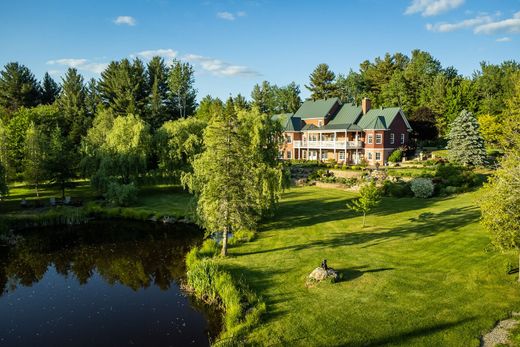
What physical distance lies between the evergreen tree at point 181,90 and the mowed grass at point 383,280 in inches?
1911

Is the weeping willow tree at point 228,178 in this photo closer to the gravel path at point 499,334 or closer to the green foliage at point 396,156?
the gravel path at point 499,334

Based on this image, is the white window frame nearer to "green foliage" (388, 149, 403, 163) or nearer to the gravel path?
"green foliage" (388, 149, 403, 163)

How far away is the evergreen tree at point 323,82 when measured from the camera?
300 ft

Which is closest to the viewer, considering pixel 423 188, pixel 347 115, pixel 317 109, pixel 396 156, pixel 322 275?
pixel 322 275

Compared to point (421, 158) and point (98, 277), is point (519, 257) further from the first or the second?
point (421, 158)

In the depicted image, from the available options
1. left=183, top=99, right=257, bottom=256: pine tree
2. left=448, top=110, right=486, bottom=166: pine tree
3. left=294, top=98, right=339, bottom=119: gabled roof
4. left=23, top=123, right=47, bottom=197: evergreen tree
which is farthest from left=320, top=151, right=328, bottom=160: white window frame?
left=183, top=99, right=257, bottom=256: pine tree

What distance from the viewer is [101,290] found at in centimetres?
2045

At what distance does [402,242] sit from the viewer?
22.2 m

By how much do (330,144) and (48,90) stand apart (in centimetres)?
6253

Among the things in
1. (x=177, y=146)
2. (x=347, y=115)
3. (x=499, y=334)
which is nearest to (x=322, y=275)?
(x=499, y=334)

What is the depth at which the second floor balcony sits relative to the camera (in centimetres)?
5331

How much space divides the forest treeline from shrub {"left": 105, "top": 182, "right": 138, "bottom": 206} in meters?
0.16

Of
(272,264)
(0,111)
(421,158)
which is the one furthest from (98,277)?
(0,111)

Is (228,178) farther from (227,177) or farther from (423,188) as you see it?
(423,188)
